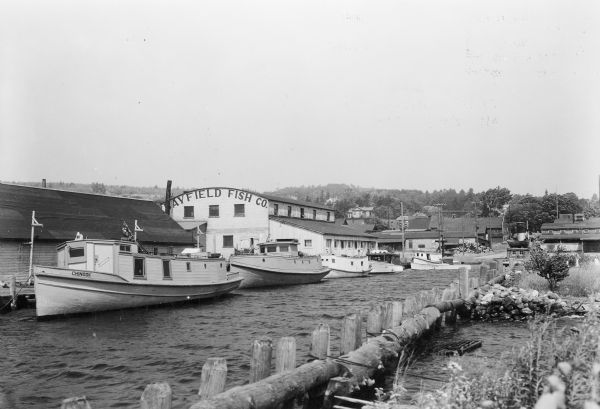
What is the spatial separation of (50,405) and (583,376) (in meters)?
10.9

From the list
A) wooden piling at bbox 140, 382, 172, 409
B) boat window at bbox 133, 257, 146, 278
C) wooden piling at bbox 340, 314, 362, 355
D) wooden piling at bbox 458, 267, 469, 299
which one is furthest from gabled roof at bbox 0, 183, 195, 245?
wooden piling at bbox 140, 382, 172, 409

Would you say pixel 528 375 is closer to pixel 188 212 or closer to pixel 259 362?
pixel 259 362

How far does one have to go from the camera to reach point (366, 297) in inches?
1314

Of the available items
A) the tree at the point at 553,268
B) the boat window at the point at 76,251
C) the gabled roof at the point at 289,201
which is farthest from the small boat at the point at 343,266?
the boat window at the point at 76,251

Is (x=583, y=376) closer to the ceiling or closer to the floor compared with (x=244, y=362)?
closer to the ceiling

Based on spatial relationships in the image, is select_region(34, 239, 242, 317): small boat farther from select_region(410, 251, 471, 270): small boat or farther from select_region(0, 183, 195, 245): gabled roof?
select_region(410, 251, 471, 270): small boat

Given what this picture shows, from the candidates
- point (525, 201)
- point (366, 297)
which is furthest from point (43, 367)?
point (525, 201)

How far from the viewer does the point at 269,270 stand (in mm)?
41031

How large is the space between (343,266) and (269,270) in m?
15.1

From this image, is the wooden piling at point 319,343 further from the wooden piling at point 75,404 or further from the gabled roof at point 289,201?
the gabled roof at point 289,201

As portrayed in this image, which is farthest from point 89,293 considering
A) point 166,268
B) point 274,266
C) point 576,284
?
point 576,284

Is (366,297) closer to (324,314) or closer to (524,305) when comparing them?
(324,314)

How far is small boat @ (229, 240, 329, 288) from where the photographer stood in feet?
133

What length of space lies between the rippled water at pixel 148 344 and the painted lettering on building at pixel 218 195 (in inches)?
1021
